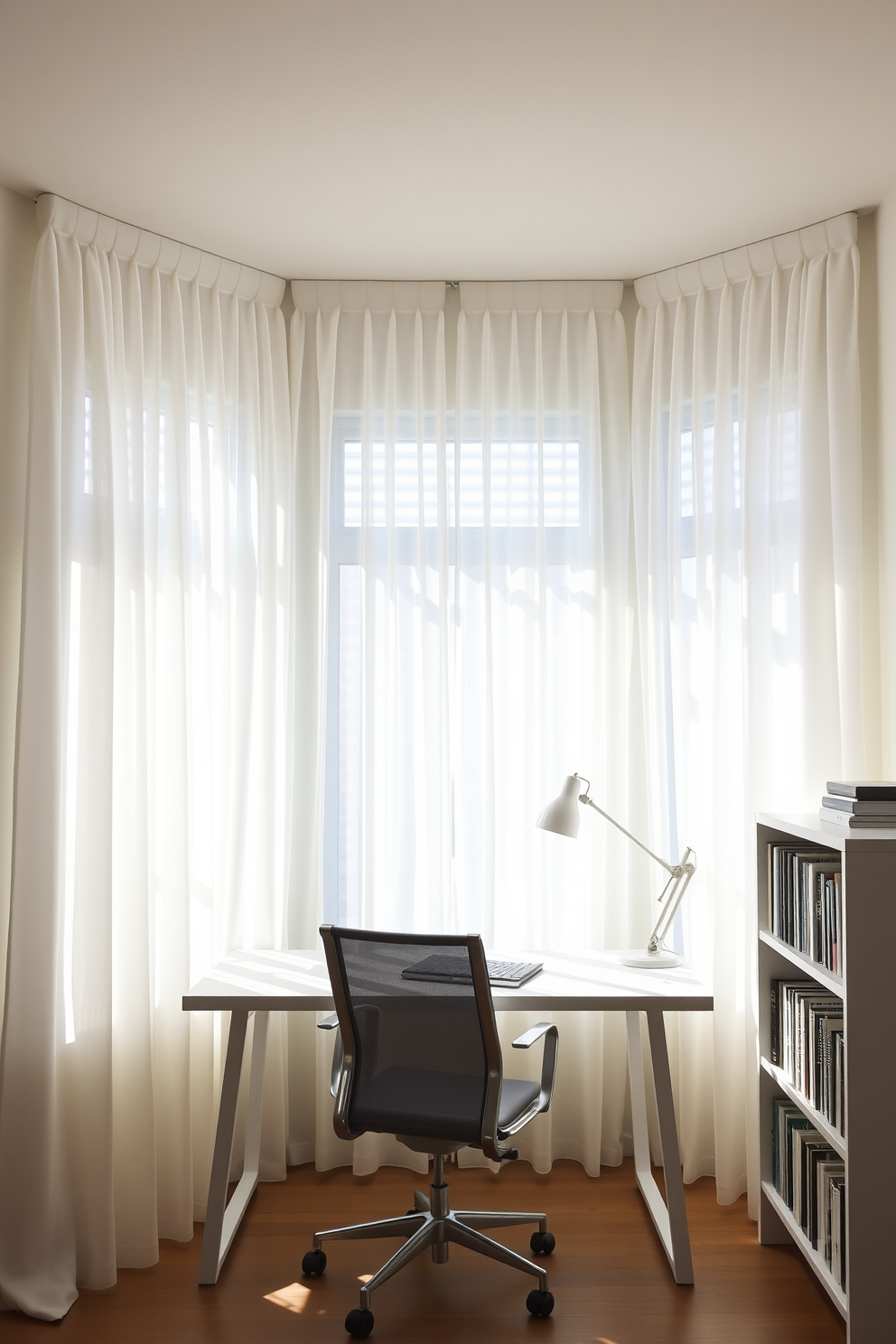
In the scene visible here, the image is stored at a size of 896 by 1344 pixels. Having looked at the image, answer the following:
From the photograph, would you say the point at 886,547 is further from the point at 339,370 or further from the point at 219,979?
the point at 219,979

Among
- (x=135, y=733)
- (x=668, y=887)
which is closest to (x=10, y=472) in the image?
(x=135, y=733)

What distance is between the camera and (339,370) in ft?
11.6

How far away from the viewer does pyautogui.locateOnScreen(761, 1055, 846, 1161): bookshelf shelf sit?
2252mm

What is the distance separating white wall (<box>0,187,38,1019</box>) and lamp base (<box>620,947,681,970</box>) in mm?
1764

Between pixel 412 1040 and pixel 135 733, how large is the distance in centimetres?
118

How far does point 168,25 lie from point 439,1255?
9.78ft

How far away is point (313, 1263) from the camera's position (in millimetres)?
2693

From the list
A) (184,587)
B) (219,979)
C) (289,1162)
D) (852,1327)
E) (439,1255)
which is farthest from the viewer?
(289,1162)

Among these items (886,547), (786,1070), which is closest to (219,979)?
(786,1070)

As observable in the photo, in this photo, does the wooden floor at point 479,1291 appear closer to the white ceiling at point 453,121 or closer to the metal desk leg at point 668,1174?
the metal desk leg at point 668,1174

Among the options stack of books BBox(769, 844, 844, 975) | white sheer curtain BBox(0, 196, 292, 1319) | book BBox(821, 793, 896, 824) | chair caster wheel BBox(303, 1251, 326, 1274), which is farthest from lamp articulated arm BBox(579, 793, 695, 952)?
chair caster wheel BBox(303, 1251, 326, 1274)

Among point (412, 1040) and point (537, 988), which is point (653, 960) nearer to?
point (537, 988)

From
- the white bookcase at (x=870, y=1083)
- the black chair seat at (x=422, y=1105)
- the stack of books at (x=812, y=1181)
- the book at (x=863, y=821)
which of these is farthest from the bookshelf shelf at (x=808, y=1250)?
the book at (x=863, y=821)

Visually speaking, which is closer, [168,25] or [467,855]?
[168,25]
